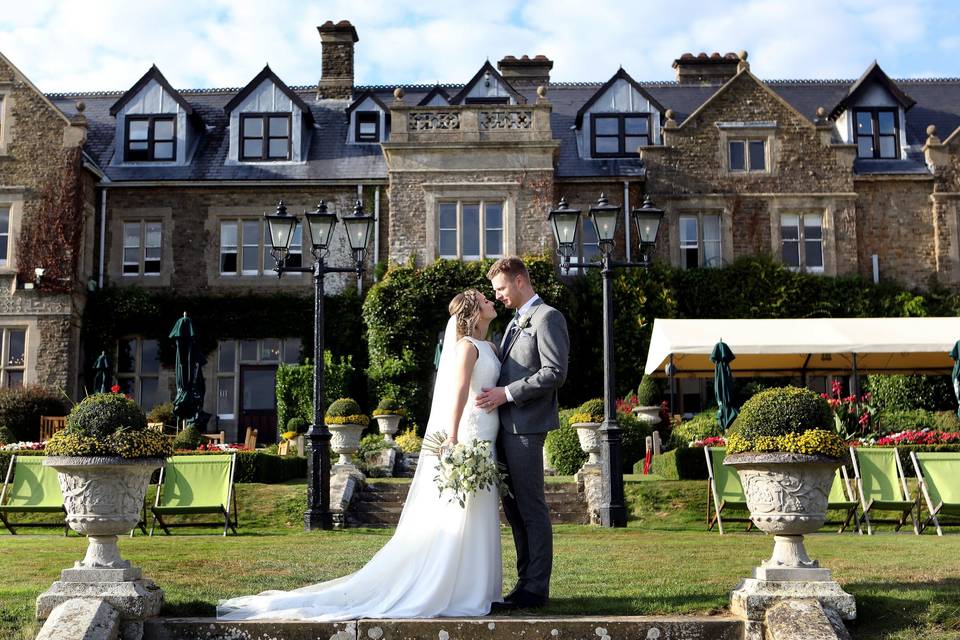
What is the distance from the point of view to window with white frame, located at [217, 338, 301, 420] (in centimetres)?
2608

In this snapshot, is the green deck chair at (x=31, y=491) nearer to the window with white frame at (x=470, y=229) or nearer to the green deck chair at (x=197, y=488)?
the green deck chair at (x=197, y=488)

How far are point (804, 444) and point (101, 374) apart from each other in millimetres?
19445

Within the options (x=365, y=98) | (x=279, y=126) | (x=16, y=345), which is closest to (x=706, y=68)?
(x=365, y=98)

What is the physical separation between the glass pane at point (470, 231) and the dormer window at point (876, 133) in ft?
32.2

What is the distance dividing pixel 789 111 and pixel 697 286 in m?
4.97

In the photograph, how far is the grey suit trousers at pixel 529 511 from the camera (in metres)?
6.77

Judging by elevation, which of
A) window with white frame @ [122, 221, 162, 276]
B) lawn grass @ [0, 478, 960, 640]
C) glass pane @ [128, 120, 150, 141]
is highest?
glass pane @ [128, 120, 150, 141]

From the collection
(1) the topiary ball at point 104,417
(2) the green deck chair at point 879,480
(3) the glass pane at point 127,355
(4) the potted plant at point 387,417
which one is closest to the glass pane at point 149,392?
(3) the glass pane at point 127,355

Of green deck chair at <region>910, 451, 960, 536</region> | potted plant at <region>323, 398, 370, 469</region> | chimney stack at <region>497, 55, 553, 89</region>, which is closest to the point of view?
green deck chair at <region>910, 451, 960, 536</region>

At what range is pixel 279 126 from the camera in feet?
89.9

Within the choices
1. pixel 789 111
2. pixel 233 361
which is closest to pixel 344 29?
pixel 233 361

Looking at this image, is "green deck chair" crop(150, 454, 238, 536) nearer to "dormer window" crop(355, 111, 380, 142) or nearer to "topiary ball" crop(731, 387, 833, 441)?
"topiary ball" crop(731, 387, 833, 441)

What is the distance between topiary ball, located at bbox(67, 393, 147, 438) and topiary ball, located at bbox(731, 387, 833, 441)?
3.82 metres

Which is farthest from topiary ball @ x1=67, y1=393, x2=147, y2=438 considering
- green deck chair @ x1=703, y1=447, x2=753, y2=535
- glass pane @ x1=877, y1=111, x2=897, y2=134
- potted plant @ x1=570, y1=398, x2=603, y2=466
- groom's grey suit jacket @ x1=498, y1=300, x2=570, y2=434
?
glass pane @ x1=877, y1=111, x2=897, y2=134
